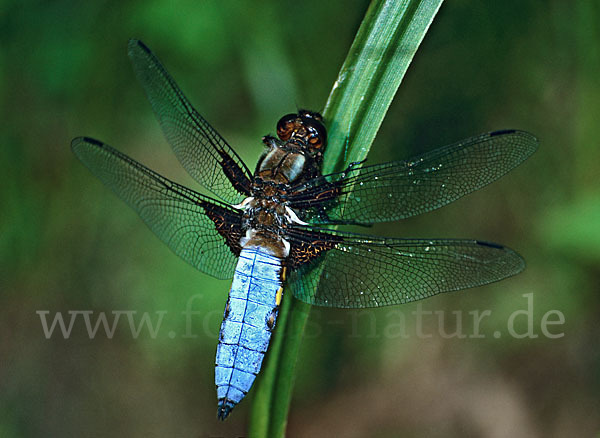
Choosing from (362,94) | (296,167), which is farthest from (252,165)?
(362,94)

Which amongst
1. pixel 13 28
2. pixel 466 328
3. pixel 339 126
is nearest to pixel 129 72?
pixel 13 28

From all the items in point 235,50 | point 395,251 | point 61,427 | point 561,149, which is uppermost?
point 235,50

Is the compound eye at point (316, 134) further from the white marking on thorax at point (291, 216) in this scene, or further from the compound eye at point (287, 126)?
the white marking on thorax at point (291, 216)

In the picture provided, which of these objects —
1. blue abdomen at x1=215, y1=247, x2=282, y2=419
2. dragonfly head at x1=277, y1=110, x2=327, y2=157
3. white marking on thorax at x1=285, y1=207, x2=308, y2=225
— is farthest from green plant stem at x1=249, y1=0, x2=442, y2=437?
white marking on thorax at x1=285, y1=207, x2=308, y2=225

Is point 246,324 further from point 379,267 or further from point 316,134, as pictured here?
point 316,134

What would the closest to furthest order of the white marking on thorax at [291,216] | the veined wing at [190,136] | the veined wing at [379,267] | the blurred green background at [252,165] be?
the veined wing at [379,267] → the white marking on thorax at [291,216] → the veined wing at [190,136] → the blurred green background at [252,165]

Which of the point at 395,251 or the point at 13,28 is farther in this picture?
the point at 13,28

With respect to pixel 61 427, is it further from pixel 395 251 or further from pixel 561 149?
pixel 561 149

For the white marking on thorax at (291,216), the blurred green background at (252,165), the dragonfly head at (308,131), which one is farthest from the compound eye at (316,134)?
the blurred green background at (252,165)
